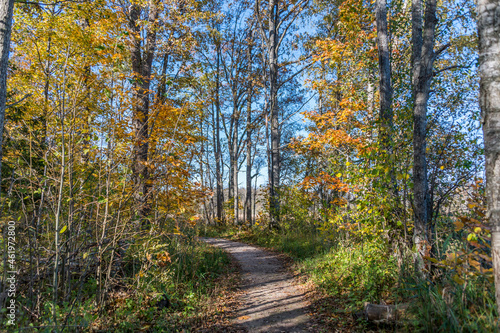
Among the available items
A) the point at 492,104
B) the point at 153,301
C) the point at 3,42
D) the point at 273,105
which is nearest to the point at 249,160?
the point at 273,105

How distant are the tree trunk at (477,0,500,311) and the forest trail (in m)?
2.91

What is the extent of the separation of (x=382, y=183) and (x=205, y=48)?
1203 cm

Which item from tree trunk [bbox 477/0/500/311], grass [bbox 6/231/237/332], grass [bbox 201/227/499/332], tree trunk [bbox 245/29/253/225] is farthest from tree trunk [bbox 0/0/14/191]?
tree trunk [bbox 245/29/253/225]

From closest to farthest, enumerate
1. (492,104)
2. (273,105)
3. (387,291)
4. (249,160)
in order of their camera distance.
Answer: (492,104), (387,291), (273,105), (249,160)

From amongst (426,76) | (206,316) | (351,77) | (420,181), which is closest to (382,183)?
(420,181)

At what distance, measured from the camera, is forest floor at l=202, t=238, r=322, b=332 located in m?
4.08

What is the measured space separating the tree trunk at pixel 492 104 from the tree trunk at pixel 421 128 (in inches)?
84.9

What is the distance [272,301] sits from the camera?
503 centimetres

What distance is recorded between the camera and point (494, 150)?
1.98m

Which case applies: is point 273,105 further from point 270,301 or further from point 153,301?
point 153,301

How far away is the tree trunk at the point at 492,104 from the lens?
197 centimetres

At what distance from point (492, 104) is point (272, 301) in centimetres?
454

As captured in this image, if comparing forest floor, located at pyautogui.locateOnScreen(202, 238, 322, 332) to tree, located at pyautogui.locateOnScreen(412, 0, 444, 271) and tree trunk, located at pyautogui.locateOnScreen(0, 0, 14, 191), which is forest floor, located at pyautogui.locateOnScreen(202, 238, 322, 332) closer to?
tree, located at pyautogui.locateOnScreen(412, 0, 444, 271)

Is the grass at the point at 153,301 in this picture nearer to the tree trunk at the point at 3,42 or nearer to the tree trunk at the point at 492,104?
the tree trunk at the point at 3,42
